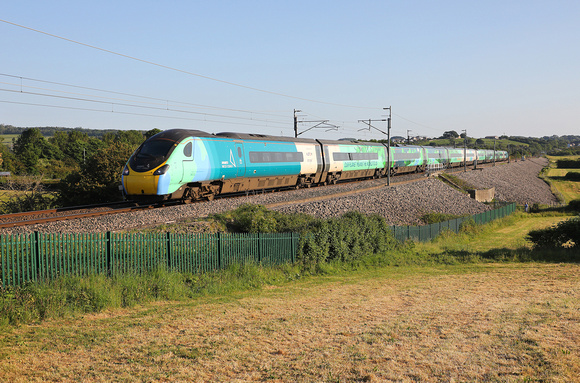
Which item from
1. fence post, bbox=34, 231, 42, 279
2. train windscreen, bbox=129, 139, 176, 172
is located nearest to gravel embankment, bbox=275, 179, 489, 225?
train windscreen, bbox=129, 139, 176, 172

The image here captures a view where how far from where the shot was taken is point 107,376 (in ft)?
25.2

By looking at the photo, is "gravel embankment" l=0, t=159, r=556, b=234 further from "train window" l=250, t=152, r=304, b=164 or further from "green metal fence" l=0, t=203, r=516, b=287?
"green metal fence" l=0, t=203, r=516, b=287

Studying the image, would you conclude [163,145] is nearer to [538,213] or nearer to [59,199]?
[59,199]

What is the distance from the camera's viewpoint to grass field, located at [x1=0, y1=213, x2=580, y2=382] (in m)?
7.93

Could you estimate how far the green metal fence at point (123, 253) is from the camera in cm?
1102

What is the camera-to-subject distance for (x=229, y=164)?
2698cm

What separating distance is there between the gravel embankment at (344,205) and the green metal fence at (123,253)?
398 cm

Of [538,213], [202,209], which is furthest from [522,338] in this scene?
[538,213]

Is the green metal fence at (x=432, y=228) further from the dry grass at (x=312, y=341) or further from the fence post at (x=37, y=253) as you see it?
the fence post at (x=37, y=253)

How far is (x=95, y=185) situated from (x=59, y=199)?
10.4 ft

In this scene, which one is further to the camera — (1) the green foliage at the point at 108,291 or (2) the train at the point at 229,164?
(2) the train at the point at 229,164

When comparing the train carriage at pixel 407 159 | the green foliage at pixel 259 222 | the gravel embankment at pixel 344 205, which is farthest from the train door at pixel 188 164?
the train carriage at pixel 407 159

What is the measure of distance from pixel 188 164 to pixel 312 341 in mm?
15340

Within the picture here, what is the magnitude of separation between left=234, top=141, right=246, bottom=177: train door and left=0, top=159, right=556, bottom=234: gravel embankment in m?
1.61
